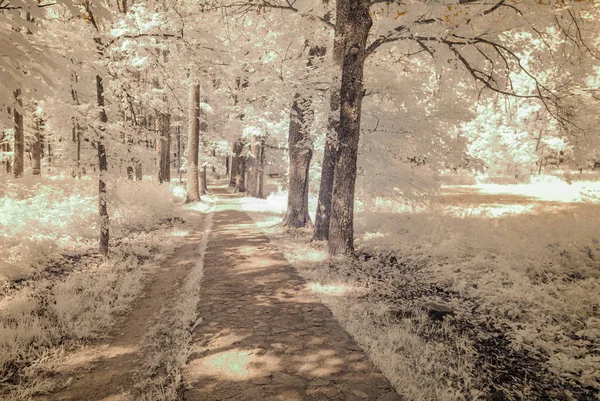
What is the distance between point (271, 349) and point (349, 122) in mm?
5508

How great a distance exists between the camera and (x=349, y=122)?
7.83 meters

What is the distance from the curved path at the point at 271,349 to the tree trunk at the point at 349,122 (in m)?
1.83

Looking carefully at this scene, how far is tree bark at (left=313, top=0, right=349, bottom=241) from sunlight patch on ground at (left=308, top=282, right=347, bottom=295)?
3.30 metres

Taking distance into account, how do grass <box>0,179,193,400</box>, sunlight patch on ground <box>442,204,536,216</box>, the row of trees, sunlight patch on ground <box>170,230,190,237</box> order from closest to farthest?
grass <box>0,179,193,400</box> < the row of trees < sunlight patch on ground <box>170,230,190,237</box> < sunlight patch on ground <box>442,204,536,216</box>

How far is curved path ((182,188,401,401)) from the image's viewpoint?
11.4ft

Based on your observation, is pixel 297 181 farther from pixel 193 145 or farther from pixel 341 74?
pixel 193 145

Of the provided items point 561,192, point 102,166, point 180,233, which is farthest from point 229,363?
point 561,192

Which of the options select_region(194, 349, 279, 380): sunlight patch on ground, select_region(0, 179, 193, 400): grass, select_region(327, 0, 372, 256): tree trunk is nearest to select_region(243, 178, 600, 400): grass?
select_region(327, 0, 372, 256): tree trunk

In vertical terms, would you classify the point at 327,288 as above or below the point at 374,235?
below

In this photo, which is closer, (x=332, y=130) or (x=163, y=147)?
(x=332, y=130)

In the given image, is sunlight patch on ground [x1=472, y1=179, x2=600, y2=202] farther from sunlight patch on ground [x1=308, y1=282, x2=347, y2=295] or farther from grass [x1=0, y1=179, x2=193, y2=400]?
grass [x1=0, y1=179, x2=193, y2=400]

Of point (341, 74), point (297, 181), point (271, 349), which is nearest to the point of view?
point (271, 349)

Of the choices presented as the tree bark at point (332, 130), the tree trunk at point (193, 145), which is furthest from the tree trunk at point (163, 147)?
the tree bark at point (332, 130)

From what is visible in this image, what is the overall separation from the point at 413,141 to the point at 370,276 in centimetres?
554
